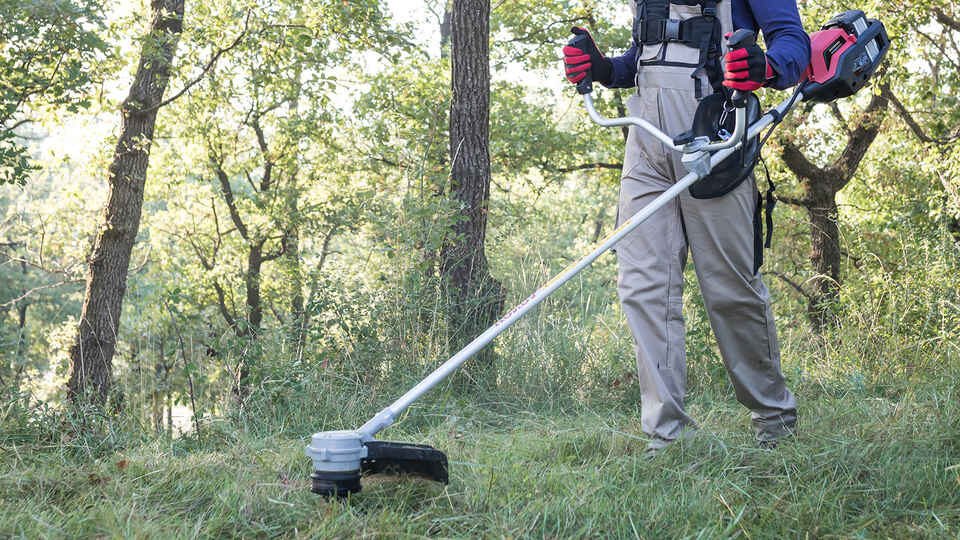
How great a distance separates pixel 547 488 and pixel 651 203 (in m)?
0.96

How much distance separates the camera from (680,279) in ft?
9.86

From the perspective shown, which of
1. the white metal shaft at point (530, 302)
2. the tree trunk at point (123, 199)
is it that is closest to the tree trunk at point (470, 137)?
the white metal shaft at point (530, 302)

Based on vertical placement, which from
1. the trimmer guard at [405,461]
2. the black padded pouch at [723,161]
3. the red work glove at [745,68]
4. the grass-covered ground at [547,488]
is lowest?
the grass-covered ground at [547,488]

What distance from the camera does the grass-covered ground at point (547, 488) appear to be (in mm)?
2104

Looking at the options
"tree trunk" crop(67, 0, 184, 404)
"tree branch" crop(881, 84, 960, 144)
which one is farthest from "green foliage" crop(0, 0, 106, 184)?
"tree branch" crop(881, 84, 960, 144)

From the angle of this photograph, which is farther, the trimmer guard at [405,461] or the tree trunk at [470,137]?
the tree trunk at [470,137]

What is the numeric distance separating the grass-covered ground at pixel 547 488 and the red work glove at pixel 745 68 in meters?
1.15

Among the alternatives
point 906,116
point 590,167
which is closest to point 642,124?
point 906,116

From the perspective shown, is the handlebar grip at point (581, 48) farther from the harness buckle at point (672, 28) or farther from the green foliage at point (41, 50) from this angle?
the green foliage at point (41, 50)

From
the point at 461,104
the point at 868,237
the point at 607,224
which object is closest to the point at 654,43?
the point at 461,104

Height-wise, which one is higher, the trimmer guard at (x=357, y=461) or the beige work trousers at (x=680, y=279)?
the beige work trousers at (x=680, y=279)

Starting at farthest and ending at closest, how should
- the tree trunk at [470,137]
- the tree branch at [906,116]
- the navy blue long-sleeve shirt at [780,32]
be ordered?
1. the tree branch at [906,116]
2. the tree trunk at [470,137]
3. the navy blue long-sleeve shirt at [780,32]

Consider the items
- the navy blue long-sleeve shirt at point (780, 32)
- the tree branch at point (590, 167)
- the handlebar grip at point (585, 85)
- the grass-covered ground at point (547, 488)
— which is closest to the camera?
the grass-covered ground at point (547, 488)

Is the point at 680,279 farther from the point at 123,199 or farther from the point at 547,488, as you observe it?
the point at 123,199
